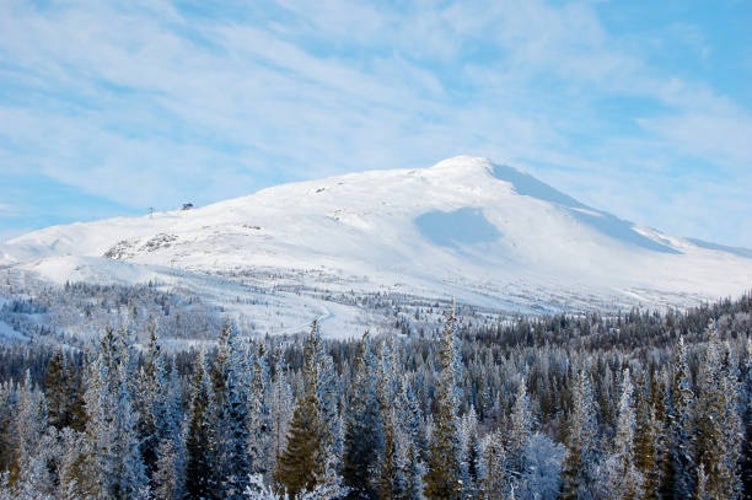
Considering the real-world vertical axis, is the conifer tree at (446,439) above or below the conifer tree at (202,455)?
above

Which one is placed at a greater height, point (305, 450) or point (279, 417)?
point (279, 417)

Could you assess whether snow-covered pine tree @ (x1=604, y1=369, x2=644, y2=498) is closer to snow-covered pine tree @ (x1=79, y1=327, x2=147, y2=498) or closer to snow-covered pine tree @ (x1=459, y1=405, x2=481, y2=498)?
snow-covered pine tree @ (x1=459, y1=405, x2=481, y2=498)

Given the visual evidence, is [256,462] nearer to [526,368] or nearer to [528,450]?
[528,450]

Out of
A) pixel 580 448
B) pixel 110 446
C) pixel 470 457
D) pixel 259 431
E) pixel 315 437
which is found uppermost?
pixel 315 437

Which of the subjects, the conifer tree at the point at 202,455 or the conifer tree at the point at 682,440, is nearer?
the conifer tree at the point at 202,455

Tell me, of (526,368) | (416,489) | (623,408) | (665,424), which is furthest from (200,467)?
(526,368)

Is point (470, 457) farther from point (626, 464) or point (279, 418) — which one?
point (279, 418)

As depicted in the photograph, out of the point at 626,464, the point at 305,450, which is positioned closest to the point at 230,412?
the point at 305,450

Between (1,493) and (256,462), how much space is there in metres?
23.0

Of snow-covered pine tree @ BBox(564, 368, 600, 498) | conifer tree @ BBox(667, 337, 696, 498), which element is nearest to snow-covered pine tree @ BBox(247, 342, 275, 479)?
snow-covered pine tree @ BBox(564, 368, 600, 498)

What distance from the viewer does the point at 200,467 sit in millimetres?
64625

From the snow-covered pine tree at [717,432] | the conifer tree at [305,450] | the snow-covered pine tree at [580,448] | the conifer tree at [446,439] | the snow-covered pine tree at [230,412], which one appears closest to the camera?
the conifer tree at [305,450]

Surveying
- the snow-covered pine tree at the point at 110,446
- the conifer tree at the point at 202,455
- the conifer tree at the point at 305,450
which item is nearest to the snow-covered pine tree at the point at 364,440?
the conifer tree at the point at 305,450

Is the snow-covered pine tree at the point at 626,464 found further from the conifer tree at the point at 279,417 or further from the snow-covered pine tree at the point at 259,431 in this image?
the snow-covered pine tree at the point at 259,431
